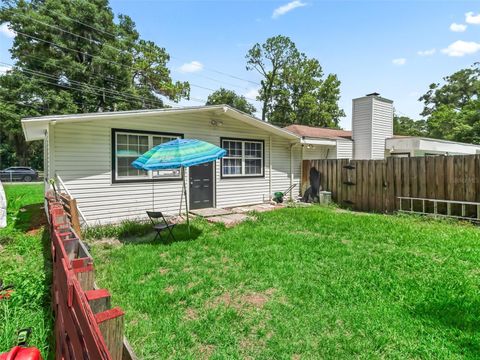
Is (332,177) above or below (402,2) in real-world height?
below

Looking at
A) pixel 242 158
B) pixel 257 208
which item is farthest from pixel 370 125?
pixel 257 208

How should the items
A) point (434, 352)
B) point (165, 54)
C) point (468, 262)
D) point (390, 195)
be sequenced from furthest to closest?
point (165, 54) < point (390, 195) < point (468, 262) < point (434, 352)

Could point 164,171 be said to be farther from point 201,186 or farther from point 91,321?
point 91,321

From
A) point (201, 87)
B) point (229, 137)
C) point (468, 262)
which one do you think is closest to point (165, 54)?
point (201, 87)

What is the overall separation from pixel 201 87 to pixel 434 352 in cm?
3330

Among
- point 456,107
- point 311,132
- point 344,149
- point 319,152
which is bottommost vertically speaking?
point 319,152

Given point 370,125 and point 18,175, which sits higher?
point 370,125

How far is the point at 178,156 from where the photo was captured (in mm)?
5828

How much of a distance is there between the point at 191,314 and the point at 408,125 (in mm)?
49153

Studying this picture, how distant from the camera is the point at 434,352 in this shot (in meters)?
2.47

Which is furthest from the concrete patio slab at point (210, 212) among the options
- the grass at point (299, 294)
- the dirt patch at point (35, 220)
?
the dirt patch at point (35, 220)

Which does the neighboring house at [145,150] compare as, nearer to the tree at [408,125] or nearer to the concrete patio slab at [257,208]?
the concrete patio slab at [257,208]

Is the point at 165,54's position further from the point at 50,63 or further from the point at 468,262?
the point at 468,262

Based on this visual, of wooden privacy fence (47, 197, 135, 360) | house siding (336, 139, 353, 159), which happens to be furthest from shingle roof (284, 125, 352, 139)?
wooden privacy fence (47, 197, 135, 360)
